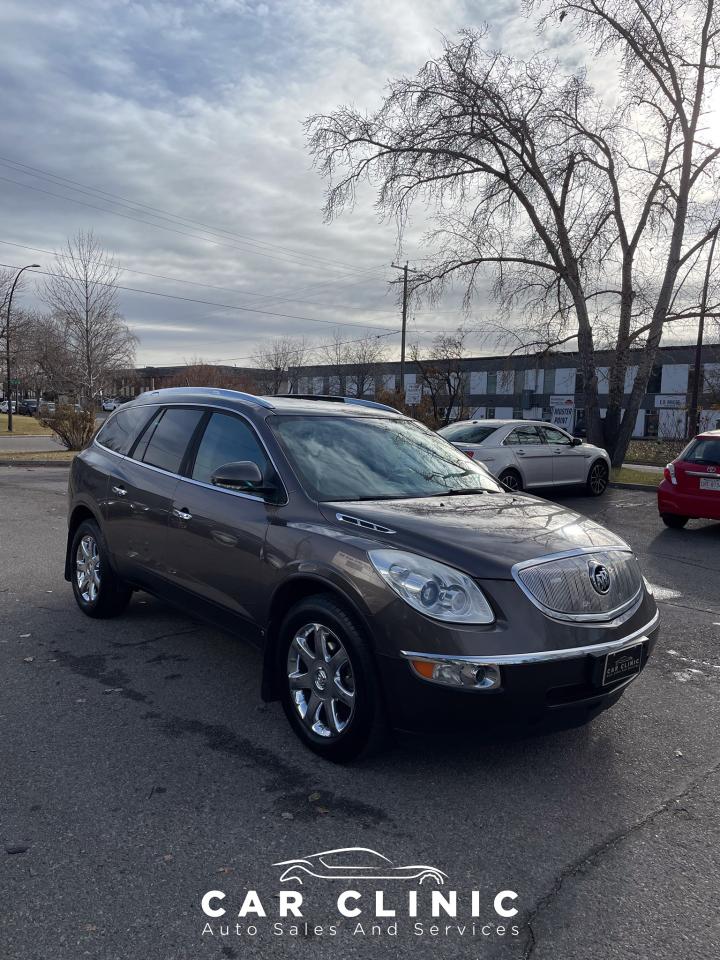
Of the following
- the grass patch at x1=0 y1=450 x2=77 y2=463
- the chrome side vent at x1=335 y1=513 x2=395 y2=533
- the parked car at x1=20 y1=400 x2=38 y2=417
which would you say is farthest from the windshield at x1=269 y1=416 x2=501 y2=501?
the parked car at x1=20 y1=400 x2=38 y2=417

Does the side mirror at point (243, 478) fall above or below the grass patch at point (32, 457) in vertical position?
above

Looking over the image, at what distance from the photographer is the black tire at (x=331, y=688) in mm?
3324

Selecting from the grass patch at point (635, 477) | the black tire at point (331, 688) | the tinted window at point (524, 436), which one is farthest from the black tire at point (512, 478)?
the black tire at point (331, 688)

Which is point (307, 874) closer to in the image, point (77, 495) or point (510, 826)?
point (510, 826)

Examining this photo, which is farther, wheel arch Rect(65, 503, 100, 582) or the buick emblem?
wheel arch Rect(65, 503, 100, 582)

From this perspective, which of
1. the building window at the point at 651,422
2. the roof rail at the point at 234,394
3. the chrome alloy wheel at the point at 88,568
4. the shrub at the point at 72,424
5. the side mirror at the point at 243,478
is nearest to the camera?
the side mirror at the point at 243,478

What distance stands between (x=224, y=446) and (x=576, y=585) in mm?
2238

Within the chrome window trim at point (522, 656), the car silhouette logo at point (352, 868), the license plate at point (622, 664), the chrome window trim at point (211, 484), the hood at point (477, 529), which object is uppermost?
the chrome window trim at point (211, 484)

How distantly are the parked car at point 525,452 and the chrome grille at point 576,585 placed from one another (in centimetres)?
963

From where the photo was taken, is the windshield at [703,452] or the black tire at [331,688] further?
the windshield at [703,452]

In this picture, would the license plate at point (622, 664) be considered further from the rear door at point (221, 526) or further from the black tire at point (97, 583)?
the black tire at point (97, 583)

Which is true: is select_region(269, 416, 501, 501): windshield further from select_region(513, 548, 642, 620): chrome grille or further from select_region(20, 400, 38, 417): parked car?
select_region(20, 400, 38, 417): parked car

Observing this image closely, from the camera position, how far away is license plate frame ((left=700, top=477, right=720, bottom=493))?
10414mm

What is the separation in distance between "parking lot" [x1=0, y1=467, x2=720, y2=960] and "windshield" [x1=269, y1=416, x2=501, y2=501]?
4.21ft
